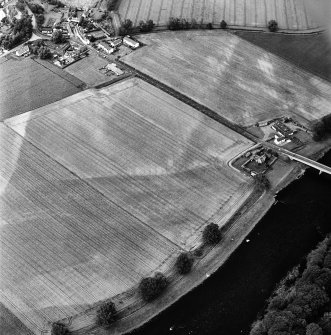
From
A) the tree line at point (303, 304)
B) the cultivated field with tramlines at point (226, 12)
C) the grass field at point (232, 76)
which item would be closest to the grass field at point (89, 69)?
the grass field at point (232, 76)

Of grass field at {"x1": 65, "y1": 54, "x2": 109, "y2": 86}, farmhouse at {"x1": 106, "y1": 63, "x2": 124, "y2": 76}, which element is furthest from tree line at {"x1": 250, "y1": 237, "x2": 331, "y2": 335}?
grass field at {"x1": 65, "y1": 54, "x2": 109, "y2": 86}

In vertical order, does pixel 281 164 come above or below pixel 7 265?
above

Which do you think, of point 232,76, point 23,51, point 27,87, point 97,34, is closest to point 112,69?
point 97,34

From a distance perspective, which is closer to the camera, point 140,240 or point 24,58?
point 140,240

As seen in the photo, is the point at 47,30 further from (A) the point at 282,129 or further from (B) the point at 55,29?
(A) the point at 282,129

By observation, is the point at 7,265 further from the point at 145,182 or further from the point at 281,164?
the point at 281,164

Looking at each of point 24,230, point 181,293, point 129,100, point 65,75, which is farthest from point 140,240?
point 65,75

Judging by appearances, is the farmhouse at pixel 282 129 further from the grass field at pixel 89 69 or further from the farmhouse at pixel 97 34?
the farmhouse at pixel 97 34
